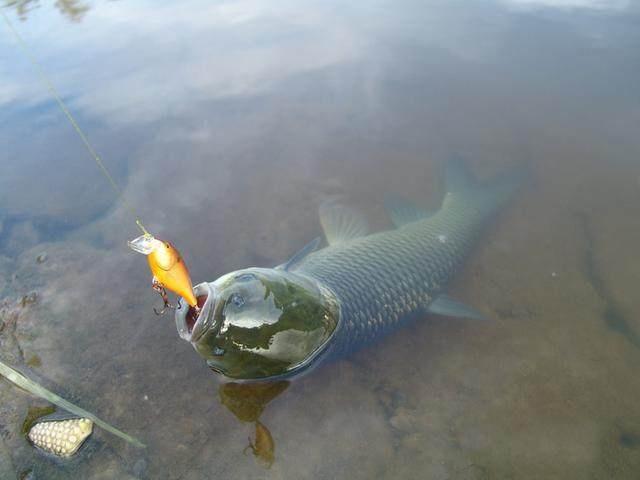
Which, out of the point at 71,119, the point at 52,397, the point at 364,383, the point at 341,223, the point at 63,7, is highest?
the point at 63,7

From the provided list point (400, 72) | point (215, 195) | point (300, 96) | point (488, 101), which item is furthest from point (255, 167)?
point (488, 101)

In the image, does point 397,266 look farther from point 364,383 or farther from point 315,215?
point 315,215

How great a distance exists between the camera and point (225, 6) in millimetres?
7988

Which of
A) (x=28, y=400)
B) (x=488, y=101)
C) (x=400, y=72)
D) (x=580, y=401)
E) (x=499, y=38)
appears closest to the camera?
(x=28, y=400)

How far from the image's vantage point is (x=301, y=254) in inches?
136

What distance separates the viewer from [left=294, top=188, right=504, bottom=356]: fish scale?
3.10m

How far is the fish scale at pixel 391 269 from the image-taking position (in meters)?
3.10

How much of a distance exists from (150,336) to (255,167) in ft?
7.22

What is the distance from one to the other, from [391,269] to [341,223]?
79 centimetres

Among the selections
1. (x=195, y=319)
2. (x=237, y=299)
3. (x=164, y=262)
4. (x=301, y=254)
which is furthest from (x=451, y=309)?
(x=164, y=262)

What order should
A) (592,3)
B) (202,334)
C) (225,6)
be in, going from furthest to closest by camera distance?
(225,6) → (592,3) → (202,334)

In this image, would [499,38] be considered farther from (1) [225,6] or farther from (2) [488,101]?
(1) [225,6]

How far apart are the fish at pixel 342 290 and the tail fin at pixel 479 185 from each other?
10 millimetres

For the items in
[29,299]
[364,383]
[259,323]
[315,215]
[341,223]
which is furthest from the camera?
[315,215]
